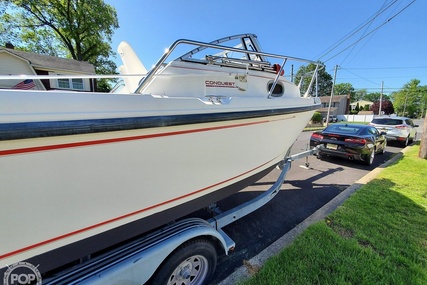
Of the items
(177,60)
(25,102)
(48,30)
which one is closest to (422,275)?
(177,60)

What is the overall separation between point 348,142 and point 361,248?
4.14 meters

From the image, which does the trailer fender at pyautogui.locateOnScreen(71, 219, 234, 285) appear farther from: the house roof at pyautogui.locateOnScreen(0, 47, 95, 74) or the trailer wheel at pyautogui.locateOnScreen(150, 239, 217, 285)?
the house roof at pyautogui.locateOnScreen(0, 47, 95, 74)

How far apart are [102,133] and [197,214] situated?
7.36 ft

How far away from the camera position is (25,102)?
3.22ft

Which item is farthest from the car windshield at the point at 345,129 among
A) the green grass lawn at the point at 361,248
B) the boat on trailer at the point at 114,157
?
the boat on trailer at the point at 114,157

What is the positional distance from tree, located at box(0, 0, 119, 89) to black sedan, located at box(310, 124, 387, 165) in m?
20.5

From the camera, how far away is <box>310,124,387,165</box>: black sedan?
17.7ft

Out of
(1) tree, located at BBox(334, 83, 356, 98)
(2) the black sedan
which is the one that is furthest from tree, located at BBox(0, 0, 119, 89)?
(1) tree, located at BBox(334, 83, 356, 98)

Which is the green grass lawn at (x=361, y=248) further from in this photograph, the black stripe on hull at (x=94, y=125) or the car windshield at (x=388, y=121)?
the car windshield at (x=388, y=121)

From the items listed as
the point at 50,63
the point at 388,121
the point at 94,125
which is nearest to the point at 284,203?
the point at 94,125

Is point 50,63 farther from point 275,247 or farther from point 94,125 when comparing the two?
point 275,247

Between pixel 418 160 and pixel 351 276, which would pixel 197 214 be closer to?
pixel 351 276

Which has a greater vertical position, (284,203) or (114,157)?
(114,157)

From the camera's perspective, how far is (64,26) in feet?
71.1
